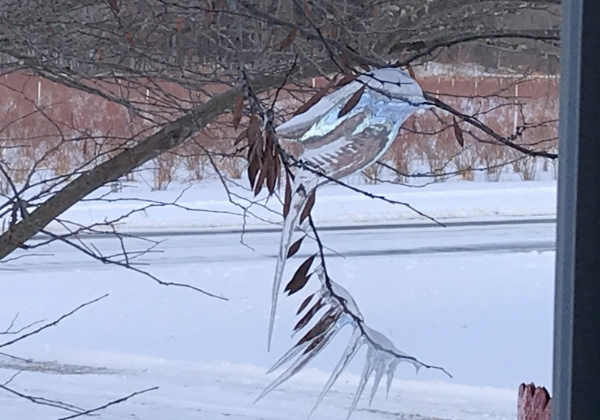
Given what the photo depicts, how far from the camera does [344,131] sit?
1.35m

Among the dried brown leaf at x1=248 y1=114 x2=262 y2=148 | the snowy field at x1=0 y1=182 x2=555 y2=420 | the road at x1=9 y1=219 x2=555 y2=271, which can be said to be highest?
the road at x1=9 y1=219 x2=555 y2=271

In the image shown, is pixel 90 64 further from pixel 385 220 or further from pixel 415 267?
pixel 385 220

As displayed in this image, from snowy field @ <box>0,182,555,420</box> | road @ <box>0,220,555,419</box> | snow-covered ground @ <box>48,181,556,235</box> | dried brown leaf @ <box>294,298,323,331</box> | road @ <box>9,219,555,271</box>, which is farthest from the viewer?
snow-covered ground @ <box>48,181,556,235</box>

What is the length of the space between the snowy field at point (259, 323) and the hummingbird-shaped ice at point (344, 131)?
2.88m

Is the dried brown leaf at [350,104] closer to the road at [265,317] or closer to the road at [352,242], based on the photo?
the road at [265,317]

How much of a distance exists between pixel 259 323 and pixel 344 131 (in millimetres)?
5850

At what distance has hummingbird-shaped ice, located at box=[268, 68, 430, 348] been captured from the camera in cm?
135

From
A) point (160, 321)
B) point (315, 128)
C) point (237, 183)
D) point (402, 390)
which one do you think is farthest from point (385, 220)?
point (315, 128)

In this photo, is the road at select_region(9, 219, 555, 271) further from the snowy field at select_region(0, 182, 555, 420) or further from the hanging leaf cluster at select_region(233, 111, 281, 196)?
the hanging leaf cluster at select_region(233, 111, 281, 196)

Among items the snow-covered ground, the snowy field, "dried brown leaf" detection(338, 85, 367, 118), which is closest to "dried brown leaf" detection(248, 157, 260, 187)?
"dried brown leaf" detection(338, 85, 367, 118)

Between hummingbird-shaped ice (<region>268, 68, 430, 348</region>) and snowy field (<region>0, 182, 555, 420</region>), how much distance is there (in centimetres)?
288

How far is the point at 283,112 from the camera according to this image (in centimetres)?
324

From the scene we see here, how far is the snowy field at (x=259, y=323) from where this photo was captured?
220 inches

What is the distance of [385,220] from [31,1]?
8.01 metres
